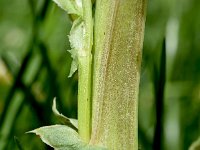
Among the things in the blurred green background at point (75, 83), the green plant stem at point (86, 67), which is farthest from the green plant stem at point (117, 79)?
the blurred green background at point (75, 83)

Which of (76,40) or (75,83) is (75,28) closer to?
(76,40)

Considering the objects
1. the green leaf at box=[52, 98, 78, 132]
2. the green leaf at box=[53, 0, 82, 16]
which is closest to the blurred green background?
the green leaf at box=[52, 98, 78, 132]

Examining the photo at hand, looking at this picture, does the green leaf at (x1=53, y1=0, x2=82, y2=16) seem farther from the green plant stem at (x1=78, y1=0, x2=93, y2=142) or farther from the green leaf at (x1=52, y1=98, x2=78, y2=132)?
the green leaf at (x1=52, y1=98, x2=78, y2=132)

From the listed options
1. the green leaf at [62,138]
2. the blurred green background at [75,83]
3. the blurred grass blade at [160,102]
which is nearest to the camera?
the green leaf at [62,138]

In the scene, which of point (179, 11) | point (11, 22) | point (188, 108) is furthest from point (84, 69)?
point (11, 22)

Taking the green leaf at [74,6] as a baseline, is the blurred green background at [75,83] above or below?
below

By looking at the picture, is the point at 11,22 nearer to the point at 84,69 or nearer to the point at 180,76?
the point at 180,76

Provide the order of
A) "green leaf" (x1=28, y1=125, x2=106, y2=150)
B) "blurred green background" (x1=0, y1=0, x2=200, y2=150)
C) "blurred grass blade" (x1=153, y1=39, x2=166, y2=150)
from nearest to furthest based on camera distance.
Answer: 1. "green leaf" (x1=28, y1=125, x2=106, y2=150)
2. "blurred grass blade" (x1=153, y1=39, x2=166, y2=150)
3. "blurred green background" (x1=0, y1=0, x2=200, y2=150)

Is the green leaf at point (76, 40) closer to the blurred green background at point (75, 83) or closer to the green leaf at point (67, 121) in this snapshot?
the green leaf at point (67, 121)
